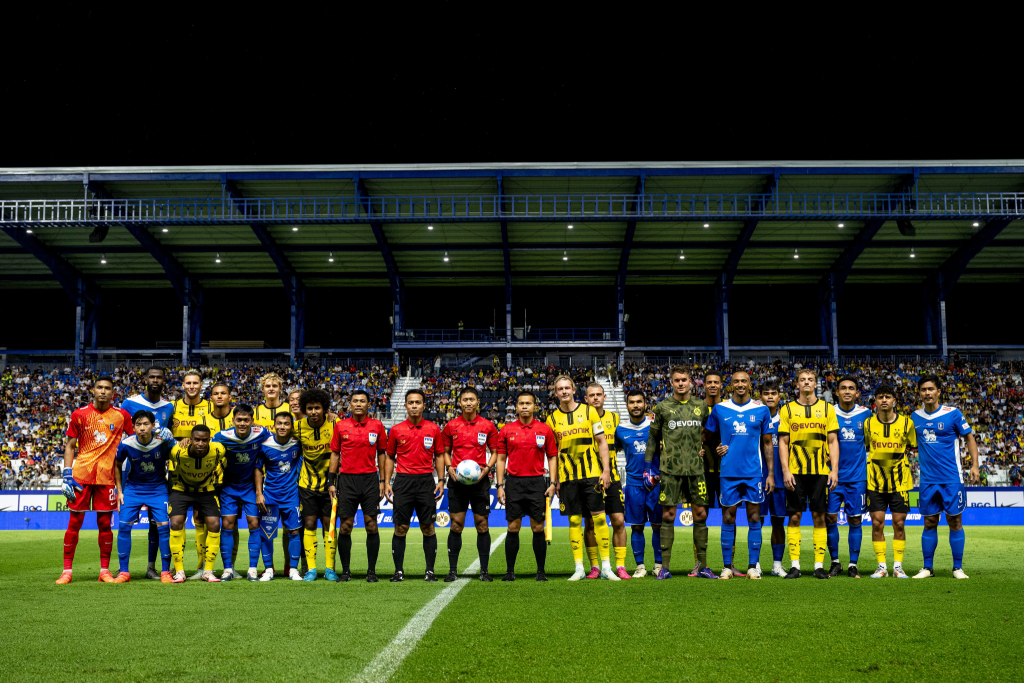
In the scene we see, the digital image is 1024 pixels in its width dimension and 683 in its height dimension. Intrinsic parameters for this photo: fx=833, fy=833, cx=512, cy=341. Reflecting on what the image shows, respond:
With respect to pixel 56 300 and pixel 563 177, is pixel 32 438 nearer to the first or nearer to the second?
pixel 56 300

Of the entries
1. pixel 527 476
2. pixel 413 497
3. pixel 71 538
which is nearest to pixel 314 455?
pixel 413 497

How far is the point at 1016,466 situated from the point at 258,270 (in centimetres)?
3343

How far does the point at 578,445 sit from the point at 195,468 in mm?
4405

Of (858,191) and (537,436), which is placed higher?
(858,191)

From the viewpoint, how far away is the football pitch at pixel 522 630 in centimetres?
471

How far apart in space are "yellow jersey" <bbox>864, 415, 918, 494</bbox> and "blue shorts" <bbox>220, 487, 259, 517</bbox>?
7.20 metres

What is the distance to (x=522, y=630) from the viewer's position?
5.88 m

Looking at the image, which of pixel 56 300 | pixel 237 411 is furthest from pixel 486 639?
pixel 56 300

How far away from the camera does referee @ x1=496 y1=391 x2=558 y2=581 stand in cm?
934

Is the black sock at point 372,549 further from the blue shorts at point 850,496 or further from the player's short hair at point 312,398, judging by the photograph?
the blue shorts at point 850,496

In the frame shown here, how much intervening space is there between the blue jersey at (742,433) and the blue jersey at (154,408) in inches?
254

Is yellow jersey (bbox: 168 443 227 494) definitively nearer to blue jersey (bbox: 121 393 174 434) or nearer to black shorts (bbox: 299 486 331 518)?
blue jersey (bbox: 121 393 174 434)

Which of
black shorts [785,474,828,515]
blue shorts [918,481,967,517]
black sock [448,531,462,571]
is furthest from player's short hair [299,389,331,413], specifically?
blue shorts [918,481,967,517]

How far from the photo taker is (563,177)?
114 feet
